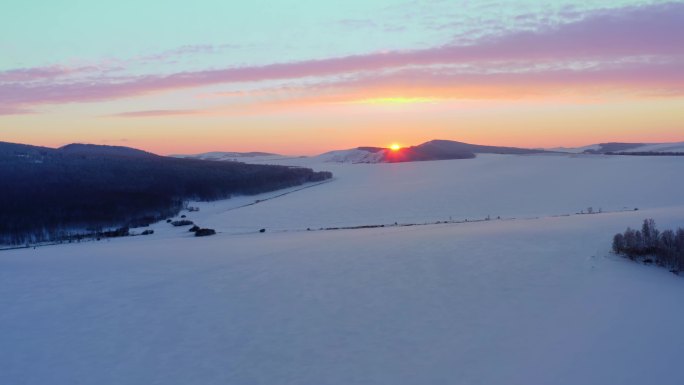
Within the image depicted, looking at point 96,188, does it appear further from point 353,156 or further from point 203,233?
point 353,156

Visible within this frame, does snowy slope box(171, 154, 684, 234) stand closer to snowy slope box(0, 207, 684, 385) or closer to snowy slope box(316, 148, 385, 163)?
snowy slope box(0, 207, 684, 385)

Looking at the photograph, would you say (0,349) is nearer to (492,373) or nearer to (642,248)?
(492,373)

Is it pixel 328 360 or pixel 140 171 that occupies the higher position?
pixel 140 171

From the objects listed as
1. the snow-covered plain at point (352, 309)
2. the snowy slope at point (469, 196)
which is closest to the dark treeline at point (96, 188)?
the snowy slope at point (469, 196)

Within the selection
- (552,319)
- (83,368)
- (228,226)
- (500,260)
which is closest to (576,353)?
(552,319)

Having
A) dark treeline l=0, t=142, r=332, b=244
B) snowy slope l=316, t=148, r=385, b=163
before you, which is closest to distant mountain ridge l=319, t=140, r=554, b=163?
snowy slope l=316, t=148, r=385, b=163

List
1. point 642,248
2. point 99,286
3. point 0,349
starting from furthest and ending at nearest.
A: point 642,248, point 99,286, point 0,349

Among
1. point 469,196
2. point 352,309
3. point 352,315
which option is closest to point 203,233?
point 352,309
